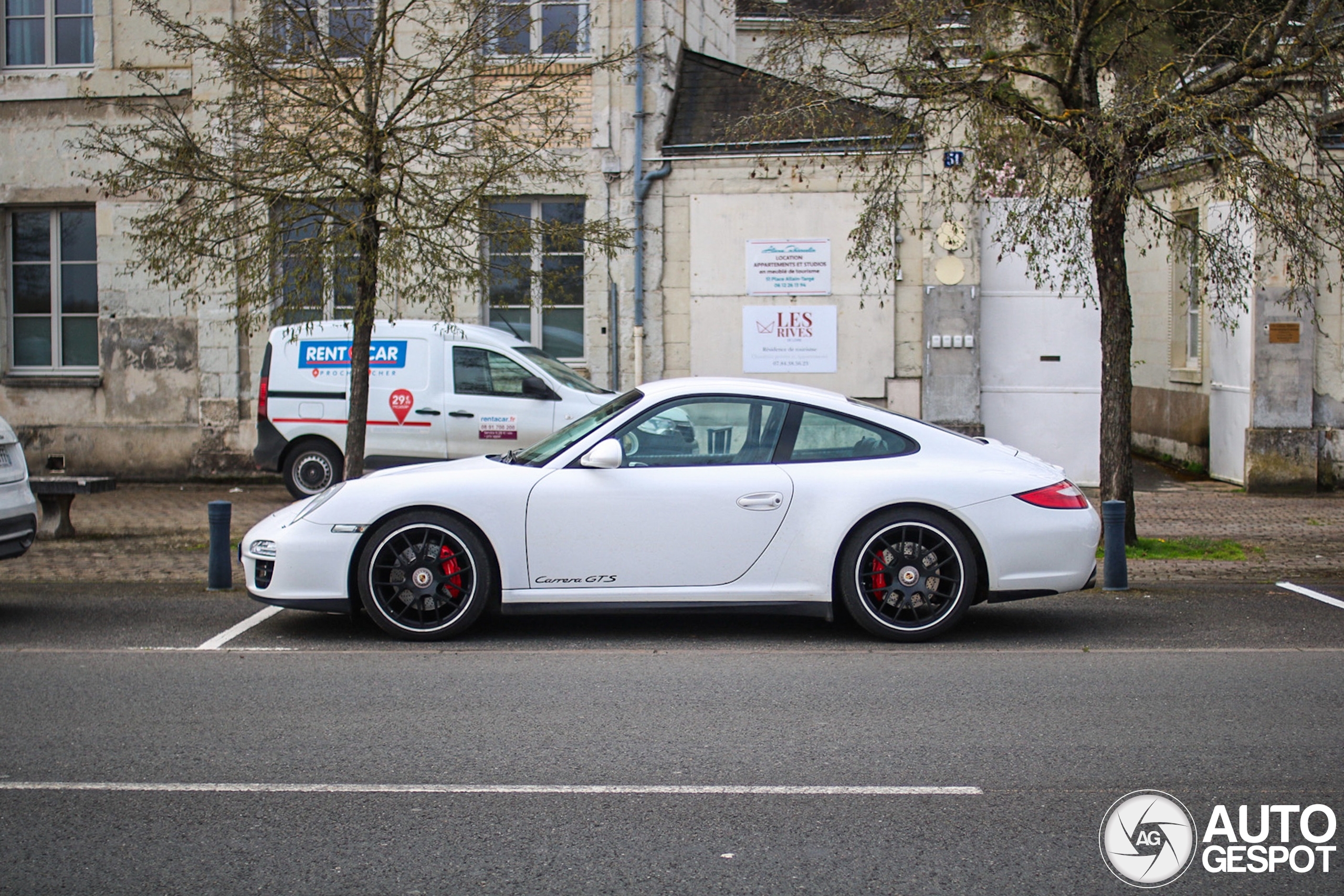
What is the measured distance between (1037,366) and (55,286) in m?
12.4

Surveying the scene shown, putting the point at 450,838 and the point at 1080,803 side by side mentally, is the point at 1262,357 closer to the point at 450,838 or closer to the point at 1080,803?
the point at 1080,803

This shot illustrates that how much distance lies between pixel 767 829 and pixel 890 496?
3148mm

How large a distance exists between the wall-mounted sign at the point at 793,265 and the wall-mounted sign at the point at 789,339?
23cm

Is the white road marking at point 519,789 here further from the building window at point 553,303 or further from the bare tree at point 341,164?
the building window at point 553,303

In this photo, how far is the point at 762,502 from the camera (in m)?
7.23

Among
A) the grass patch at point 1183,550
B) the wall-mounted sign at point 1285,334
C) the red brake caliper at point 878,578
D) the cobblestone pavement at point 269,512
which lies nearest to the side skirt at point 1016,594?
the red brake caliper at point 878,578

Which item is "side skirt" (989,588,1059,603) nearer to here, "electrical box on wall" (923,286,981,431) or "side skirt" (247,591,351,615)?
"side skirt" (247,591,351,615)

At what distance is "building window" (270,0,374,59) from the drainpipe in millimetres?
4923

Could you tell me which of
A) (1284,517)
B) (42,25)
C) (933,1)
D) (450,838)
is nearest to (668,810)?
(450,838)

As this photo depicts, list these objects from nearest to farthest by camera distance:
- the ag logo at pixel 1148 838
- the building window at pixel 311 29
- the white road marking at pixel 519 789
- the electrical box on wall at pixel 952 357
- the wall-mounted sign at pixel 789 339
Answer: the ag logo at pixel 1148 838
the white road marking at pixel 519 789
the building window at pixel 311 29
the electrical box on wall at pixel 952 357
the wall-mounted sign at pixel 789 339

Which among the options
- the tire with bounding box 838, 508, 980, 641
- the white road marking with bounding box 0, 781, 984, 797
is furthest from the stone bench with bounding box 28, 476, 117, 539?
the tire with bounding box 838, 508, 980, 641

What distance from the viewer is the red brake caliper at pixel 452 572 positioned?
729cm

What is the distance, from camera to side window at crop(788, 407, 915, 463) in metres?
7.41

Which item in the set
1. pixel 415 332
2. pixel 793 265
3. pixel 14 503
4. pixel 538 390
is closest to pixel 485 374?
pixel 538 390
